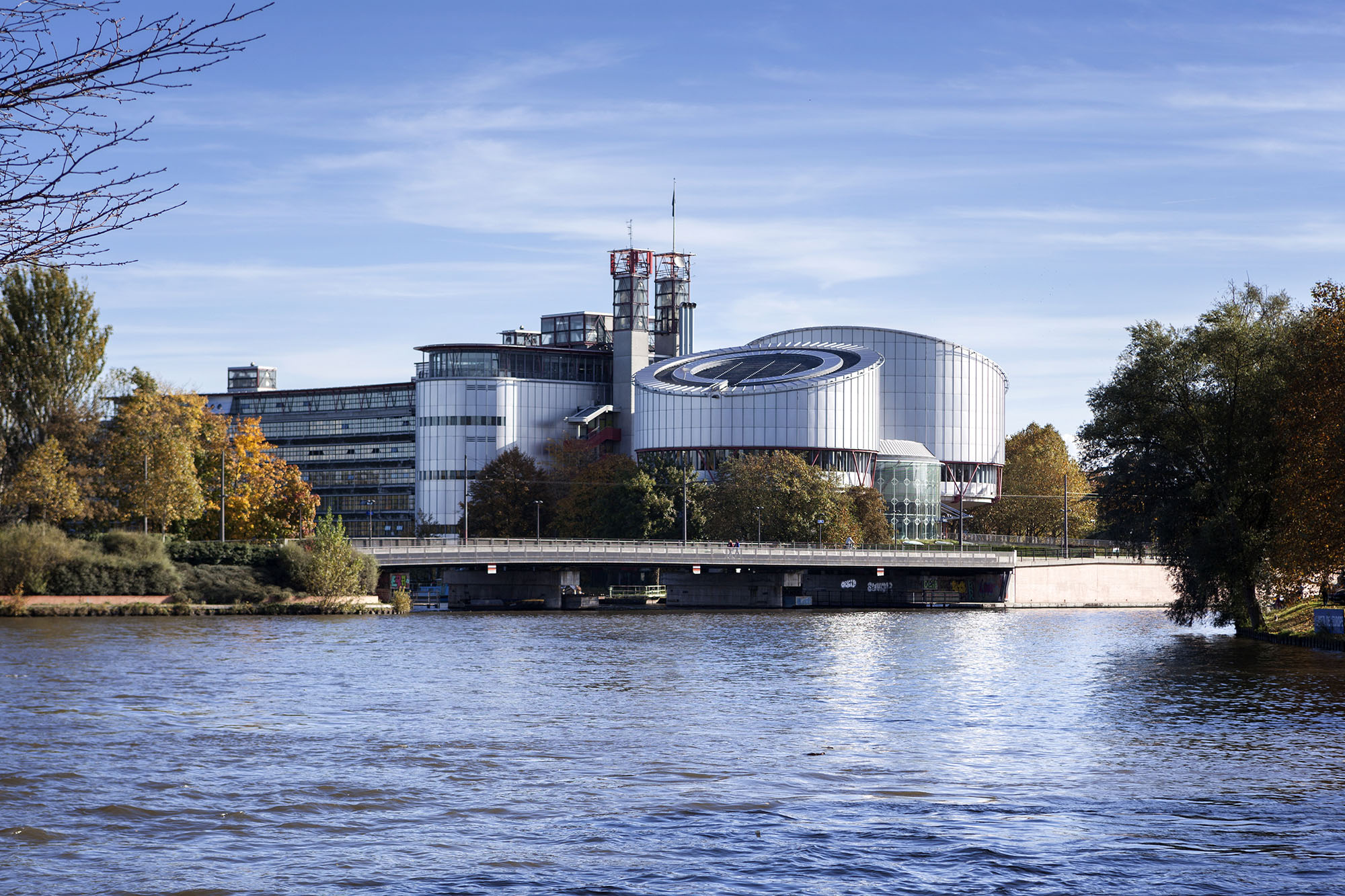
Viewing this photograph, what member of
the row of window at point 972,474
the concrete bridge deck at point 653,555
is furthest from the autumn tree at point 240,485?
the row of window at point 972,474

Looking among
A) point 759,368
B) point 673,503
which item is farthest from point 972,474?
point 673,503

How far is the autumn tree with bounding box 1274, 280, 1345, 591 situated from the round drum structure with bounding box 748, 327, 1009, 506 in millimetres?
123536

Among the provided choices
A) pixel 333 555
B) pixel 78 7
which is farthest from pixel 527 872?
pixel 333 555

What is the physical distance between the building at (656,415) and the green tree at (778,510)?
27177 mm

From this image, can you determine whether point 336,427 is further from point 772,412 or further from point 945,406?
point 945,406

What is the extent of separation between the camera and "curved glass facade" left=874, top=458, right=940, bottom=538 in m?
174

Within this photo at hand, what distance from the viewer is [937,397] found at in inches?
7352

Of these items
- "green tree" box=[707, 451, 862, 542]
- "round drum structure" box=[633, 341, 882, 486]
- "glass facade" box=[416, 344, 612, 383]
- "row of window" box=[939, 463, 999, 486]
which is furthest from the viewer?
"row of window" box=[939, 463, 999, 486]

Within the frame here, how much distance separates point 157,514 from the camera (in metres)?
92.4

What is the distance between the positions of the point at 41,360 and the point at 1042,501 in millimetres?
119882

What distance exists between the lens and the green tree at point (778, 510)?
134625 millimetres

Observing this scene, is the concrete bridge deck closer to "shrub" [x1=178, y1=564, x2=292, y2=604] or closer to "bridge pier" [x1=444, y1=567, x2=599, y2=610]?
"bridge pier" [x1=444, y1=567, x2=599, y2=610]

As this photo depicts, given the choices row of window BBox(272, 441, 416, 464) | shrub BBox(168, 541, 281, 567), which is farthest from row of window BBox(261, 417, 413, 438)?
shrub BBox(168, 541, 281, 567)

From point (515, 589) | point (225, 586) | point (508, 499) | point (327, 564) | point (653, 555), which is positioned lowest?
point (515, 589)
